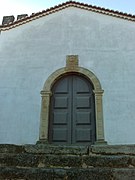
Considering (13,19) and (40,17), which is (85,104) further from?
(13,19)

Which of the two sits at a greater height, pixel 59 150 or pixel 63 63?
pixel 63 63

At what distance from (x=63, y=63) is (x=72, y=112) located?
162 centimetres

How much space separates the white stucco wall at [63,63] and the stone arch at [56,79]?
0.14 metres

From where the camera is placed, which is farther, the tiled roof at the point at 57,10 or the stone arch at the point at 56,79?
the tiled roof at the point at 57,10

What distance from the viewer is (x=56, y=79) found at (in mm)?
8312

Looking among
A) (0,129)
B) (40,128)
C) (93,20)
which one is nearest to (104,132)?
(40,128)

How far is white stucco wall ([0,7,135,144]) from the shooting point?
7.59 metres

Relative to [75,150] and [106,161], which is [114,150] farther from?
[75,150]

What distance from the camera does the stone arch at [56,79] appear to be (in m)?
7.45

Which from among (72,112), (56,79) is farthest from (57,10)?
(72,112)

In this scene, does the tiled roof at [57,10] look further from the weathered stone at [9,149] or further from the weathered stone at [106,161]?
the weathered stone at [106,161]

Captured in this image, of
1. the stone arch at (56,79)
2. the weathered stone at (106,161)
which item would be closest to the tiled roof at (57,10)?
the stone arch at (56,79)

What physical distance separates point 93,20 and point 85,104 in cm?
301

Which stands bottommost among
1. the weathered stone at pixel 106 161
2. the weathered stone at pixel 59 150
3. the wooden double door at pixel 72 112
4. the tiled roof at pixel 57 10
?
the weathered stone at pixel 106 161
